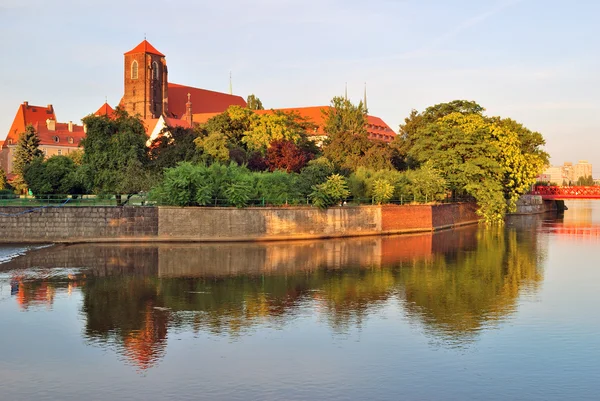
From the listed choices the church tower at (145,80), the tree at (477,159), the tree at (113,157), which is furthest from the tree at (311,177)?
the church tower at (145,80)

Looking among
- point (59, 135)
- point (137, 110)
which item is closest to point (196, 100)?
point (137, 110)

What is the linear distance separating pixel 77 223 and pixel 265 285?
73.5 feet

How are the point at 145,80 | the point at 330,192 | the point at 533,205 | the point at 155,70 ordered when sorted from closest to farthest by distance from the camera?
the point at 330,192, the point at 533,205, the point at 145,80, the point at 155,70

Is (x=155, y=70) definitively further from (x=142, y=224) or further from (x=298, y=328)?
(x=298, y=328)

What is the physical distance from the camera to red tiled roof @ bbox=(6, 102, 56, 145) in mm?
127312

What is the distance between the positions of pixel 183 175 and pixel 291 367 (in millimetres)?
31410

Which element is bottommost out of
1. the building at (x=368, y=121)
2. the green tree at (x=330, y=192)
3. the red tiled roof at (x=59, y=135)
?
the green tree at (x=330, y=192)

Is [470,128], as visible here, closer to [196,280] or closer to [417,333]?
[196,280]

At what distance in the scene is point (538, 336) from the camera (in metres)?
20.2

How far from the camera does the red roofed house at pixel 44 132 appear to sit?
404ft

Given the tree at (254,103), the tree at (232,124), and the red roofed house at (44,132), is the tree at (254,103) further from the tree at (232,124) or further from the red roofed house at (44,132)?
the tree at (232,124)

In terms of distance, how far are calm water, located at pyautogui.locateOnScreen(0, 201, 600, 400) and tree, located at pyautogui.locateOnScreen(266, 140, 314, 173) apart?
1947 centimetres

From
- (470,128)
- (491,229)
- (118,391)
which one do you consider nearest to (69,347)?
(118,391)

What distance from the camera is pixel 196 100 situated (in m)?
143
